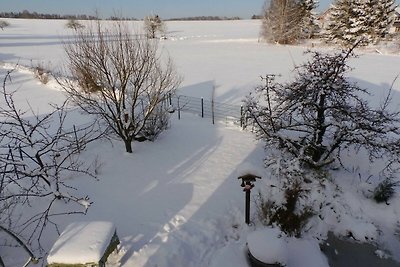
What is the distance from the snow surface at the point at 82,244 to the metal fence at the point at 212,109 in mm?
7590

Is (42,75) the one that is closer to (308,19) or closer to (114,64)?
(114,64)

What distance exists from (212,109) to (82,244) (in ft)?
28.1

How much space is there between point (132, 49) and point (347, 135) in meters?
6.11

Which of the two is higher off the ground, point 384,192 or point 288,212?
point 384,192

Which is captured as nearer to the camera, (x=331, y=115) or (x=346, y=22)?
(x=331, y=115)

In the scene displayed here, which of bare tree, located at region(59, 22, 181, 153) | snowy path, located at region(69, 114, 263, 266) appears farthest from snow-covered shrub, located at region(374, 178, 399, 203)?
bare tree, located at region(59, 22, 181, 153)

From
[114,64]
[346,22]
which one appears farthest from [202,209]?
[346,22]

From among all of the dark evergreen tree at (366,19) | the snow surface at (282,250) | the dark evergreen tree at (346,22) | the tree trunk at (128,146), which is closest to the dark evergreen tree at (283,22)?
the dark evergreen tree at (346,22)

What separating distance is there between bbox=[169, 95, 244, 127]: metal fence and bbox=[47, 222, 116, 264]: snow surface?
759 centimetres

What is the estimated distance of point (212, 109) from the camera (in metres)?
12.5

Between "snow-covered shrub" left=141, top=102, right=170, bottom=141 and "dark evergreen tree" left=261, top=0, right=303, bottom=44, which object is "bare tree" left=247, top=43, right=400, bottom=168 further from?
"dark evergreen tree" left=261, top=0, right=303, bottom=44

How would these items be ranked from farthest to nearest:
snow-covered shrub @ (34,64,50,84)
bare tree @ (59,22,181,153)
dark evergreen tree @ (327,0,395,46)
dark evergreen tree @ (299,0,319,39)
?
dark evergreen tree @ (299,0,319,39), dark evergreen tree @ (327,0,395,46), snow-covered shrub @ (34,64,50,84), bare tree @ (59,22,181,153)

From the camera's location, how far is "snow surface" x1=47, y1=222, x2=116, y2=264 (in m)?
4.50

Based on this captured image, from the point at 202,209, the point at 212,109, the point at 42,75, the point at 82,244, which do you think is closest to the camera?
the point at 82,244
